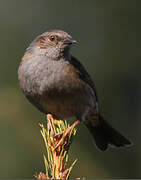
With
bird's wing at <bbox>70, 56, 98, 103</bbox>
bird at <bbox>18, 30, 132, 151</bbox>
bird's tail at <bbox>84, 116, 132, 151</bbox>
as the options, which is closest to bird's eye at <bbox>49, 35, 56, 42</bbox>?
bird at <bbox>18, 30, 132, 151</bbox>

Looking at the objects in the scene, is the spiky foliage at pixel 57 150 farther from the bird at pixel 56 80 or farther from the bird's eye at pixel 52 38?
the bird's eye at pixel 52 38

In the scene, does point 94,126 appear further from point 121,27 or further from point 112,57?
point 121,27

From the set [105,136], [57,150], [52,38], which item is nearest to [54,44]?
[52,38]

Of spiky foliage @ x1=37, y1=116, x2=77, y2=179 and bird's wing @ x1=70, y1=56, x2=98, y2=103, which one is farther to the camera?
bird's wing @ x1=70, y1=56, x2=98, y2=103

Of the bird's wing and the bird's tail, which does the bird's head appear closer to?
the bird's wing

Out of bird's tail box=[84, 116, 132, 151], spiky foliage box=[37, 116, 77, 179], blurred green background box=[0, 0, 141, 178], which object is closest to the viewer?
spiky foliage box=[37, 116, 77, 179]

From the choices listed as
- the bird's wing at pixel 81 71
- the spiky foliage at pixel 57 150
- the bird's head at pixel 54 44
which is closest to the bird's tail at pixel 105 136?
the bird's wing at pixel 81 71
